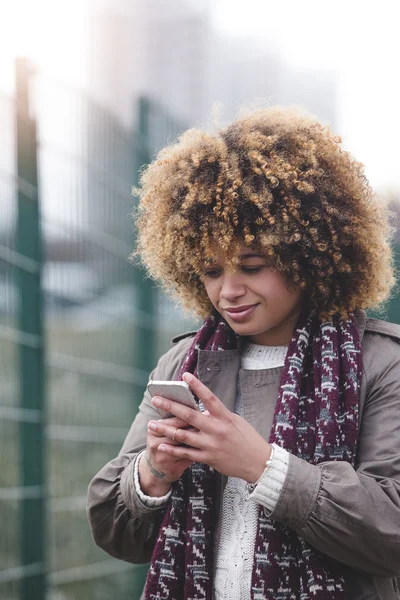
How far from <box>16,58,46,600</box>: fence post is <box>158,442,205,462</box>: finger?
1.37m

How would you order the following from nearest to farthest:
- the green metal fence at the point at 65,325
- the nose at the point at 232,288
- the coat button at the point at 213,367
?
the nose at the point at 232,288
the coat button at the point at 213,367
the green metal fence at the point at 65,325

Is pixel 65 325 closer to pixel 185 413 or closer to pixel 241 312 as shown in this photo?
pixel 241 312

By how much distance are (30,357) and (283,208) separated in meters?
1.48

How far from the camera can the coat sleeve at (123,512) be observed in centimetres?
200

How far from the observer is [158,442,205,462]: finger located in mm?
1754

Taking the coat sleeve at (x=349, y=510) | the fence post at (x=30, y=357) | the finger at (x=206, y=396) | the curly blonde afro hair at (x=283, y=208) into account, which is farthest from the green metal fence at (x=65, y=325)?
the coat sleeve at (x=349, y=510)

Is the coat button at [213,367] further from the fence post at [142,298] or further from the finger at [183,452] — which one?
the fence post at [142,298]

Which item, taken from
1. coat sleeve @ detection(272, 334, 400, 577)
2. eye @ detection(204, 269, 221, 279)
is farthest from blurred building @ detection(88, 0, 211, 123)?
coat sleeve @ detection(272, 334, 400, 577)

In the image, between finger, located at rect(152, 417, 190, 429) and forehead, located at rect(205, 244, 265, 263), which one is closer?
finger, located at rect(152, 417, 190, 429)

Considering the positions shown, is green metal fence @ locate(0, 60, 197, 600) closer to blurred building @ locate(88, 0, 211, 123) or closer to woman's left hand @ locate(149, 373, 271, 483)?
blurred building @ locate(88, 0, 211, 123)

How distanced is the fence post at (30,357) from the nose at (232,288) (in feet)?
4.35

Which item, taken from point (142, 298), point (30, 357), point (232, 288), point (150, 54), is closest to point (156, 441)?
point (232, 288)

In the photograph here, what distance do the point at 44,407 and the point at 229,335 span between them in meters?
1.26

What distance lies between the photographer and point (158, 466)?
6.18 ft
